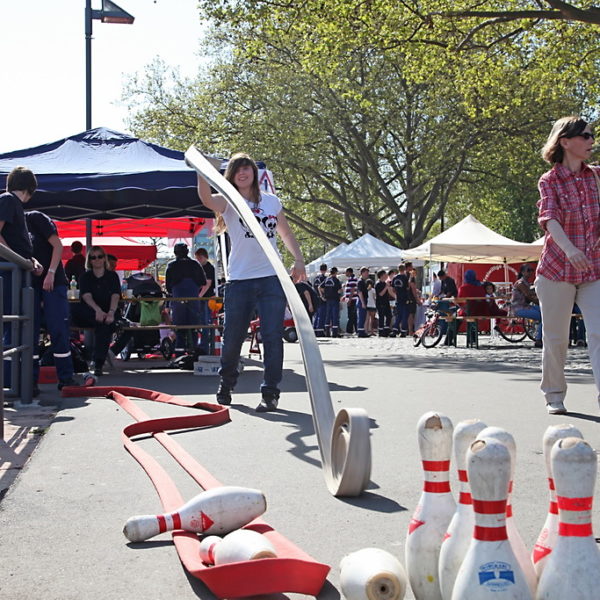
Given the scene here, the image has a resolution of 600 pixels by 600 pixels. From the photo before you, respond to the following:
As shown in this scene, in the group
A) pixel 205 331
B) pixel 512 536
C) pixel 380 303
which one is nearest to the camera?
pixel 512 536

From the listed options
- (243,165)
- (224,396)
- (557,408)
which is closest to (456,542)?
(557,408)

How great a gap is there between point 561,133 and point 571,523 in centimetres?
500

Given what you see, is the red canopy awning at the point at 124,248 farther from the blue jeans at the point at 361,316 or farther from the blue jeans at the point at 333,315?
the blue jeans at the point at 361,316

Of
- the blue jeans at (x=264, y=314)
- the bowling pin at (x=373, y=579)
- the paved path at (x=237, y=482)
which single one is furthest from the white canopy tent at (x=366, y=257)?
the bowling pin at (x=373, y=579)

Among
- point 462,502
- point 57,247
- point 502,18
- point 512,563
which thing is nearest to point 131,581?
point 462,502

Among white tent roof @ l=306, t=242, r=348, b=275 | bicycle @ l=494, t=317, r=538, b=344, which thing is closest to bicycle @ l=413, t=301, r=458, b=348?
bicycle @ l=494, t=317, r=538, b=344

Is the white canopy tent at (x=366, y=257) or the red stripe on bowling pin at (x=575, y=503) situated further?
the white canopy tent at (x=366, y=257)

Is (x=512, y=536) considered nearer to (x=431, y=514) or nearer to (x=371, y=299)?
(x=431, y=514)

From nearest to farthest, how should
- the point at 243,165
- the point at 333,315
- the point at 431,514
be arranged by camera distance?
the point at 431,514 → the point at 243,165 → the point at 333,315

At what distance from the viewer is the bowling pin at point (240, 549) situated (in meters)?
2.99

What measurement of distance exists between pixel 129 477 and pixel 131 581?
6.07 ft

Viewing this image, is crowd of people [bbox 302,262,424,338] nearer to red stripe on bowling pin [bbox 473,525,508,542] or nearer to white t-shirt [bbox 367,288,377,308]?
white t-shirt [bbox 367,288,377,308]

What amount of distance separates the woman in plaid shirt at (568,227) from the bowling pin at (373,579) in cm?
437

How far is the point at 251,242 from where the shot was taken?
7.68 metres
